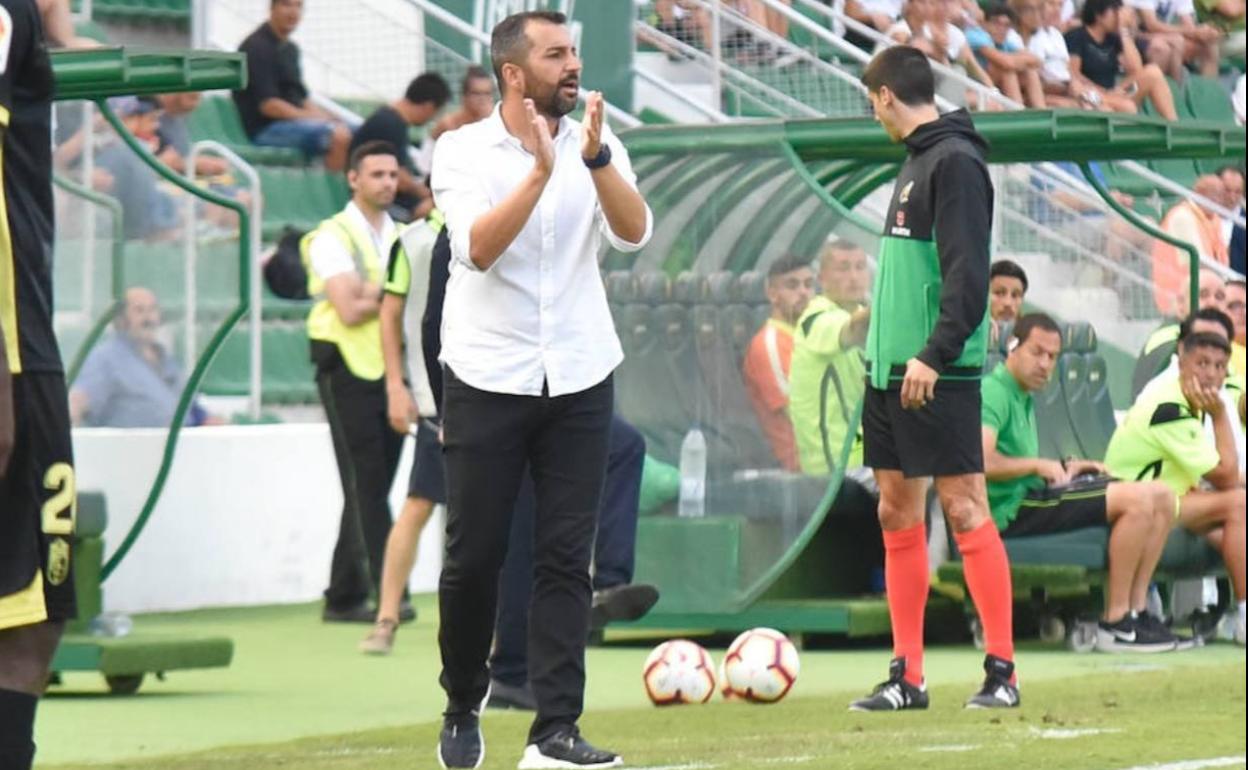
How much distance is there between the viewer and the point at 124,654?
10359 mm

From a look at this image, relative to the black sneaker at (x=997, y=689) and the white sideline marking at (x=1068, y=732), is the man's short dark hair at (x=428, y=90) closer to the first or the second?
the black sneaker at (x=997, y=689)

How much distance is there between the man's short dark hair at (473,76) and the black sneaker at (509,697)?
292 inches

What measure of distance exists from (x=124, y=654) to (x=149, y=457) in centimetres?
160

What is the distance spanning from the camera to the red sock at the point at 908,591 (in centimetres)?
973

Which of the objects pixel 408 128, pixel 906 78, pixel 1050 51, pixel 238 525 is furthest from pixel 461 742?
pixel 1050 51

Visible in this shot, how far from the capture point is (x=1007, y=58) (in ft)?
61.3

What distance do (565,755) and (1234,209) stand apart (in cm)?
1278

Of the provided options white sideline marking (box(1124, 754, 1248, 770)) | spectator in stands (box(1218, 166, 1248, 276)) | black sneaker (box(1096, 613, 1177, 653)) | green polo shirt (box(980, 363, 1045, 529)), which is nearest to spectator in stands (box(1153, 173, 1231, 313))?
spectator in stands (box(1218, 166, 1248, 276))

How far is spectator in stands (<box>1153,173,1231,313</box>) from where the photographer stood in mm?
14266

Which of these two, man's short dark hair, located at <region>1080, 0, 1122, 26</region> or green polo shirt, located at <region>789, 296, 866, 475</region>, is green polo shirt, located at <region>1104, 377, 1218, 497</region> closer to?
green polo shirt, located at <region>789, 296, 866, 475</region>

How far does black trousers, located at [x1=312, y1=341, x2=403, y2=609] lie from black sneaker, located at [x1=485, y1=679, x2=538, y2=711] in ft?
12.1

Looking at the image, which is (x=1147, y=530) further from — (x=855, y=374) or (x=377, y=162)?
(x=377, y=162)

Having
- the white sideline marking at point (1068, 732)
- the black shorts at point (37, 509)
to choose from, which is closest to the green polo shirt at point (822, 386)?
the white sideline marking at point (1068, 732)

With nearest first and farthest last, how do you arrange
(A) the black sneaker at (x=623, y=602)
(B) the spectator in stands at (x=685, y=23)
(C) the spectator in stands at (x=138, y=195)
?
(A) the black sneaker at (x=623, y=602)
(C) the spectator in stands at (x=138, y=195)
(B) the spectator in stands at (x=685, y=23)
